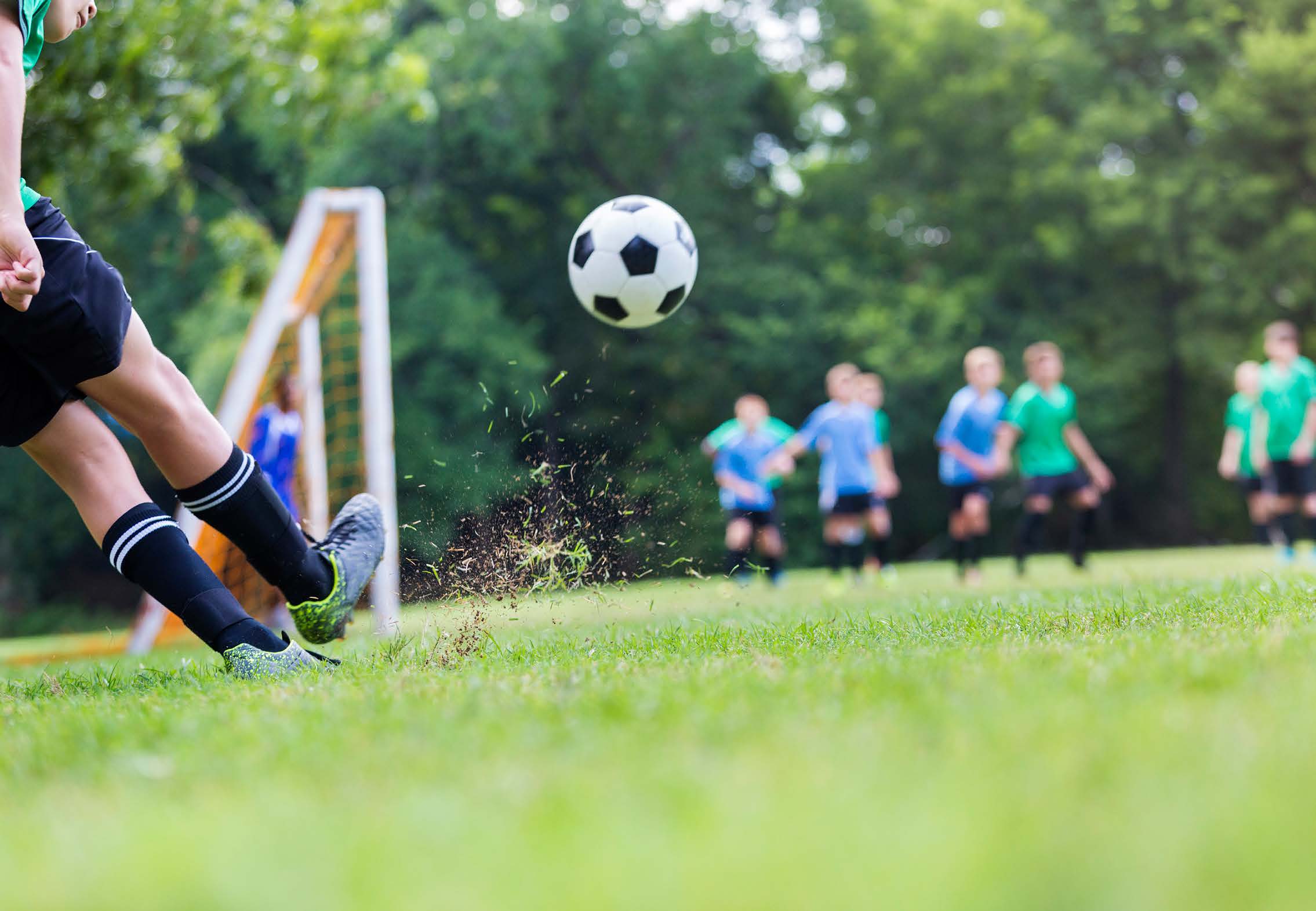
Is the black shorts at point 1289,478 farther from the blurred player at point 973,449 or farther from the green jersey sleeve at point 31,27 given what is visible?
the green jersey sleeve at point 31,27

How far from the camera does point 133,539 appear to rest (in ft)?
11.6

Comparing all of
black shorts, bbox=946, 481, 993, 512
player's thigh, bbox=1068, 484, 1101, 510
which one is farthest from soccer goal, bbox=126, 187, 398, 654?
player's thigh, bbox=1068, 484, 1101, 510

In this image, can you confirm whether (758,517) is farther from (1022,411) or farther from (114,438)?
(114,438)

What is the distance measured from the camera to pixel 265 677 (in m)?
3.38

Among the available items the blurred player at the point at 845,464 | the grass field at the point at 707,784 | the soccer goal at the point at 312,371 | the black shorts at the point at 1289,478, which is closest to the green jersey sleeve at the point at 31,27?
the grass field at the point at 707,784

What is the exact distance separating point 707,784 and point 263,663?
2.05 meters

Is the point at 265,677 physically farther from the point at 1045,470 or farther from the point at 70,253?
the point at 1045,470

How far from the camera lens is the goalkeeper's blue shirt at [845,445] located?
477 inches

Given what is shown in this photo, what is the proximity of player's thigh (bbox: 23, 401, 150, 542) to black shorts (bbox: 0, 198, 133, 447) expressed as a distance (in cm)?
9

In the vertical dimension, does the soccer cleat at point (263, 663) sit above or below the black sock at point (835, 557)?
above

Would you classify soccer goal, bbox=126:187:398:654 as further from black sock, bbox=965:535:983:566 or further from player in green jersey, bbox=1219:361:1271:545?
player in green jersey, bbox=1219:361:1271:545

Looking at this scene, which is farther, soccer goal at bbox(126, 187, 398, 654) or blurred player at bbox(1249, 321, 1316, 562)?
blurred player at bbox(1249, 321, 1316, 562)

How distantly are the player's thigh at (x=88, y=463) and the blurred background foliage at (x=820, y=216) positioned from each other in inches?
732

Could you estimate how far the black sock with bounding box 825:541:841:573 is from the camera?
40.0 ft
